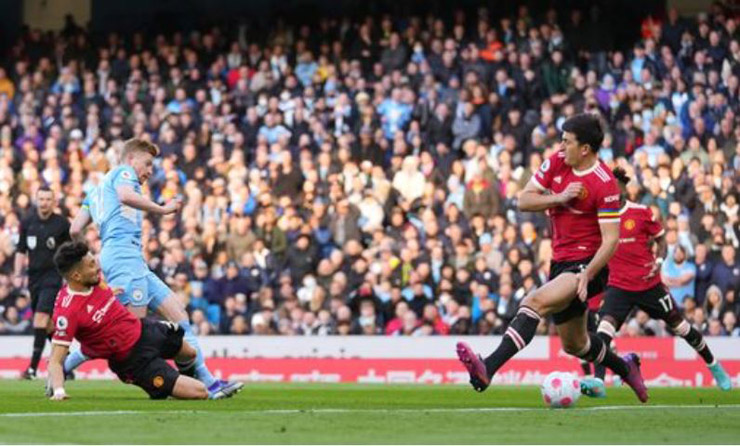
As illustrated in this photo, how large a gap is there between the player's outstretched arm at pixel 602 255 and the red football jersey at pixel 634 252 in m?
4.23

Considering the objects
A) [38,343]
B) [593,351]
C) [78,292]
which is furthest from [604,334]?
[38,343]

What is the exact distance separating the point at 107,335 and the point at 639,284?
20.5 feet

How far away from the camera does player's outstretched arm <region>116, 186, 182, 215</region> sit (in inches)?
554

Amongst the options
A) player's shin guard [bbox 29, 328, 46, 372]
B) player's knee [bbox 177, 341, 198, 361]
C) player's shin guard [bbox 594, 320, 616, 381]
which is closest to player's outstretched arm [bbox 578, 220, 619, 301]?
player's knee [bbox 177, 341, 198, 361]

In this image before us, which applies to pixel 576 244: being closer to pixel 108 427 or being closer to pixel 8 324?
pixel 108 427

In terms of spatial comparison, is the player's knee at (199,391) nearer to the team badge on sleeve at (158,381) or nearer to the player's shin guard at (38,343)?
the team badge on sleeve at (158,381)

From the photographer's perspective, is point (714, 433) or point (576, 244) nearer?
point (714, 433)

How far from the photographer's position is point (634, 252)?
17609mm

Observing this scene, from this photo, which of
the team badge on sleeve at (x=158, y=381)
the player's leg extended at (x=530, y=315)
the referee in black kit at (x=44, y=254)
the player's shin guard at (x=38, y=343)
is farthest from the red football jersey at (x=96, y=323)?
the player's shin guard at (x=38, y=343)

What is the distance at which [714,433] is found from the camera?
10469 millimetres

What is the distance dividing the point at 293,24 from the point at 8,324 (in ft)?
30.1

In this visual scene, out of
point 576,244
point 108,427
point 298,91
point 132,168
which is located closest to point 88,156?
point 298,91

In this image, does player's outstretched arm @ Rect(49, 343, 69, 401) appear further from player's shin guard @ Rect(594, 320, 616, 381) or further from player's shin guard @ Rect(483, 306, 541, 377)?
player's shin guard @ Rect(594, 320, 616, 381)

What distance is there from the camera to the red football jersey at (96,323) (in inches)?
517
